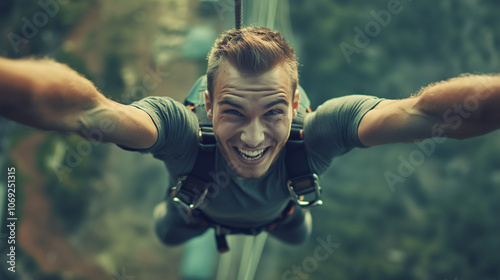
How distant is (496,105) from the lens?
76 centimetres

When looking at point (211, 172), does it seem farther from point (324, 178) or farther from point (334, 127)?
point (324, 178)

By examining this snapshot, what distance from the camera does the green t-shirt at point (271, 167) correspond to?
103 cm

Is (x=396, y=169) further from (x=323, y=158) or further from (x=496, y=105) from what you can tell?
(x=496, y=105)

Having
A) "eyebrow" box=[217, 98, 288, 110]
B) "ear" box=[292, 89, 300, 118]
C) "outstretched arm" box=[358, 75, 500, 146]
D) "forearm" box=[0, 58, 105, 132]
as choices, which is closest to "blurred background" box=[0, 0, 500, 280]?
"ear" box=[292, 89, 300, 118]

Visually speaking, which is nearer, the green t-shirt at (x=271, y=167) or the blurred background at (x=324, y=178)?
the green t-shirt at (x=271, y=167)

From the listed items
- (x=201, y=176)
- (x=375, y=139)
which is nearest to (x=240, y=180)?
(x=201, y=176)

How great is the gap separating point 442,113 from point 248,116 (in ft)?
1.49

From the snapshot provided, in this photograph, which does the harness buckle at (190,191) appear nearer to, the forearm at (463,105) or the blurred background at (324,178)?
the forearm at (463,105)

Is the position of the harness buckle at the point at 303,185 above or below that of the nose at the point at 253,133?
below

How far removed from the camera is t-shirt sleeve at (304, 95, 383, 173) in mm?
1020

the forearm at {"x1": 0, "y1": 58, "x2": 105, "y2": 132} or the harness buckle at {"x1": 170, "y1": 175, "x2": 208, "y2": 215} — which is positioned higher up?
the forearm at {"x1": 0, "y1": 58, "x2": 105, "y2": 132}

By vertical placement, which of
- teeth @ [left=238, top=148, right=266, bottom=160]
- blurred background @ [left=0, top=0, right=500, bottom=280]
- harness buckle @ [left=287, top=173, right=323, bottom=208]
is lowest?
blurred background @ [left=0, top=0, right=500, bottom=280]

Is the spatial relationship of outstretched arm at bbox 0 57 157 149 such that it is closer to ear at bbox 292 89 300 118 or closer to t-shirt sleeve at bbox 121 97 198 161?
t-shirt sleeve at bbox 121 97 198 161

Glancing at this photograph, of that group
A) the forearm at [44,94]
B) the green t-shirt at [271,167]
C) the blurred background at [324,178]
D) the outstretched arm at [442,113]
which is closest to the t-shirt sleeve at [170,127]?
the green t-shirt at [271,167]
